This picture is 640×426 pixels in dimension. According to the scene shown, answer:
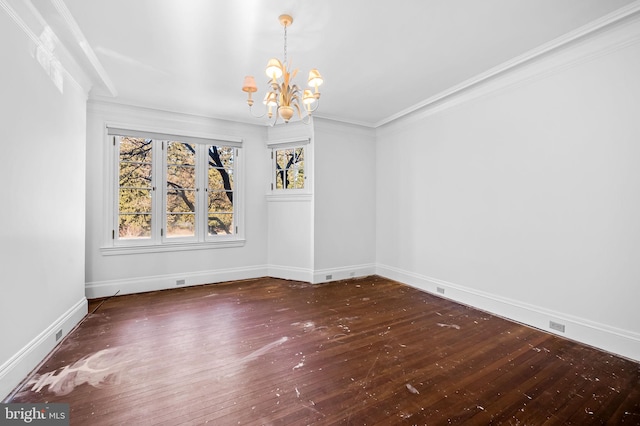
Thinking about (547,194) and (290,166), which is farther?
(290,166)

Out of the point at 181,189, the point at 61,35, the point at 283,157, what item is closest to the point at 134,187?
the point at 181,189

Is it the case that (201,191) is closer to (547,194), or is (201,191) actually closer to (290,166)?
(290,166)

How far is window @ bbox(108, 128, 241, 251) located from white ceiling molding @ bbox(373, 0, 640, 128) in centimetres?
326

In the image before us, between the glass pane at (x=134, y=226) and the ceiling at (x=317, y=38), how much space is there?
1.72 metres

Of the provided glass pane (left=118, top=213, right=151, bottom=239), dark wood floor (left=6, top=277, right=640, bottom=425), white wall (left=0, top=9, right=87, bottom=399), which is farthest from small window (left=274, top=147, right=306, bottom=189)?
white wall (left=0, top=9, right=87, bottom=399)

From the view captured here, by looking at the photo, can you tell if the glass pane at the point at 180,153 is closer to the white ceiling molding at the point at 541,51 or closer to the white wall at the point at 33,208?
the white wall at the point at 33,208

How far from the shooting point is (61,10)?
2.11 meters

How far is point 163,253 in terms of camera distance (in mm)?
4223

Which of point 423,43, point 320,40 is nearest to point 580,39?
point 423,43

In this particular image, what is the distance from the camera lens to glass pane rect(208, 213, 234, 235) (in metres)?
4.61

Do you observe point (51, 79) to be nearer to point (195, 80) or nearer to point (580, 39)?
point (195, 80)

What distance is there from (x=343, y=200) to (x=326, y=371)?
10.3 feet

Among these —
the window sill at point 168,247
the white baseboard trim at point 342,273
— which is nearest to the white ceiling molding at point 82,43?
the window sill at point 168,247

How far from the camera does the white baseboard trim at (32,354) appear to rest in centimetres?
182
